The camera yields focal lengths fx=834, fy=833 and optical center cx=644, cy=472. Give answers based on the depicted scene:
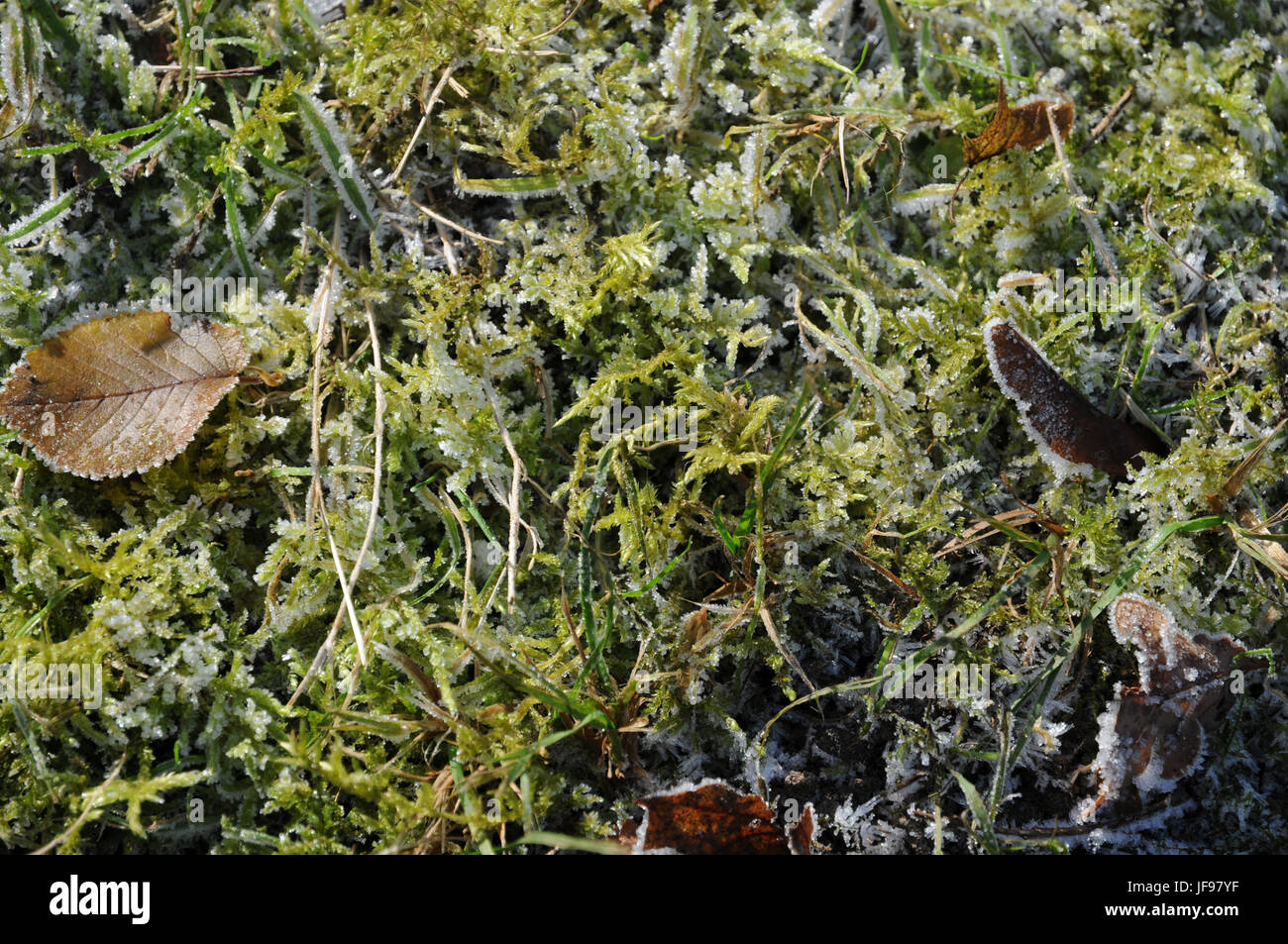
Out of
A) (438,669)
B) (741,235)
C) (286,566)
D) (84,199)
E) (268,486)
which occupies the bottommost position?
(438,669)

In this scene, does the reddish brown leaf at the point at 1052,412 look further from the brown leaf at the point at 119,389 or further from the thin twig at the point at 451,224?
the brown leaf at the point at 119,389

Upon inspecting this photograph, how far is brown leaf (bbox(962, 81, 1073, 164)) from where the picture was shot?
6.19 feet

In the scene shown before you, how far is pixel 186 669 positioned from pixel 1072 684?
70.2 inches

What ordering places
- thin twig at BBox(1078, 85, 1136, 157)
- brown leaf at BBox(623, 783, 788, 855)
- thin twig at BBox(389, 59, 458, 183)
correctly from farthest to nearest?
1. thin twig at BBox(1078, 85, 1136, 157)
2. thin twig at BBox(389, 59, 458, 183)
3. brown leaf at BBox(623, 783, 788, 855)

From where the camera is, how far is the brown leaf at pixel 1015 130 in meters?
1.89

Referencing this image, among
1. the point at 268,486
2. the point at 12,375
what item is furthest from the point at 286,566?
the point at 12,375

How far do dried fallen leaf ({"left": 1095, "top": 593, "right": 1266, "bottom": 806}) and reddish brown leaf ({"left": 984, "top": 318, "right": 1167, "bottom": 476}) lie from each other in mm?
329

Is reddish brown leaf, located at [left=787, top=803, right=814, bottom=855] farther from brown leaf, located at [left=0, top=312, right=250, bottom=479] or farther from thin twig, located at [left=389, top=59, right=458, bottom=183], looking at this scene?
thin twig, located at [left=389, top=59, right=458, bottom=183]

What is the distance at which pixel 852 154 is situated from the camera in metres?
1.94

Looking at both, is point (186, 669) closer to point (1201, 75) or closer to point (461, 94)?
point (461, 94)

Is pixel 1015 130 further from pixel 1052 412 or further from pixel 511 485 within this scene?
pixel 511 485

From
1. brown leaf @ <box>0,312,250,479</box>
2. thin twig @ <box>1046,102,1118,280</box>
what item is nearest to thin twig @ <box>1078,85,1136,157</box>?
thin twig @ <box>1046,102,1118,280</box>

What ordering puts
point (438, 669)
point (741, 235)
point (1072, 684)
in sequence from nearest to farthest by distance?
point (438, 669) → point (1072, 684) → point (741, 235)

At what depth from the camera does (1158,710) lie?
A: 5.44 ft
